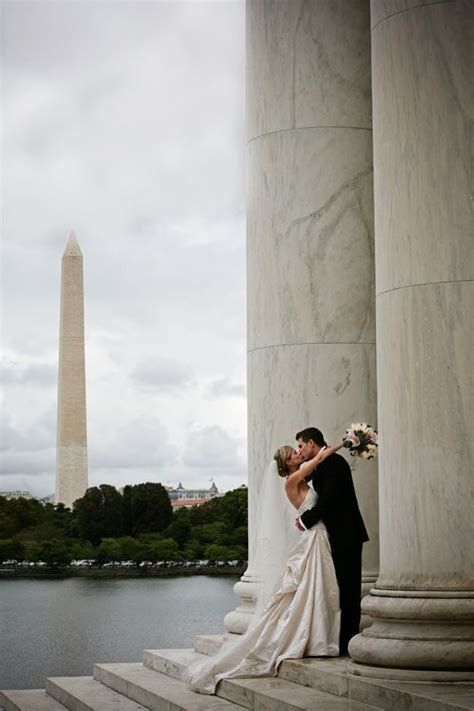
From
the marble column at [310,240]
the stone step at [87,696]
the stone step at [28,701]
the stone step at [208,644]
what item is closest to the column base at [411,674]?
the marble column at [310,240]

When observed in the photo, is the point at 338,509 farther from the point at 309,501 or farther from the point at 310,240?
the point at 310,240

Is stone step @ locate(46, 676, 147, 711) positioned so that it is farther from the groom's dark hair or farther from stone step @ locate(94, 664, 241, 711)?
the groom's dark hair

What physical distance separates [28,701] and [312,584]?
28221mm

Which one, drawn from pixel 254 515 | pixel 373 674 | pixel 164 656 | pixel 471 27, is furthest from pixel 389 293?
pixel 164 656

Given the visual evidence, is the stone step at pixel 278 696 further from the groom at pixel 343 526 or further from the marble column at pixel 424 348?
the groom at pixel 343 526

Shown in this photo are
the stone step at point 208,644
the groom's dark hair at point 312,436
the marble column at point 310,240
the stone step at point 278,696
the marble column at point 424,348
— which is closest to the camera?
the marble column at point 424,348

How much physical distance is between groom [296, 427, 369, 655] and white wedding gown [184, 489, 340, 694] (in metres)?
0.46

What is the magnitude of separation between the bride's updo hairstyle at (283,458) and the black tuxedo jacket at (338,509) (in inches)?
116

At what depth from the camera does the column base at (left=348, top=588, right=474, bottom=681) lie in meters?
55.9

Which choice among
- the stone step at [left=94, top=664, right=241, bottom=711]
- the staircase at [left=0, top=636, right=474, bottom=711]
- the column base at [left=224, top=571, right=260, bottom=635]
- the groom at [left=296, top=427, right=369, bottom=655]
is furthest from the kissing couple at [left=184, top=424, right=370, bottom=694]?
the column base at [left=224, top=571, right=260, bottom=635]

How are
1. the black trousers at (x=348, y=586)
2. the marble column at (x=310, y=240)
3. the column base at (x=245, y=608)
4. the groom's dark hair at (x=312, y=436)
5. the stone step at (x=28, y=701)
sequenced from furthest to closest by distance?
1. the stone step at (x=28, y=701)
2. the column base at (x=245, y=608)
3. the marble column at (x=310, y=240)
4. the groom's dark hair at (x=312, y=436)
5. the black trousers at (x=348, y=586)

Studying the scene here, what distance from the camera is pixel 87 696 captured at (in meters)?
80.9

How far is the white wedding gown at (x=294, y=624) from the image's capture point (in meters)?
68.8

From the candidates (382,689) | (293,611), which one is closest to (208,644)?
(293,611)
